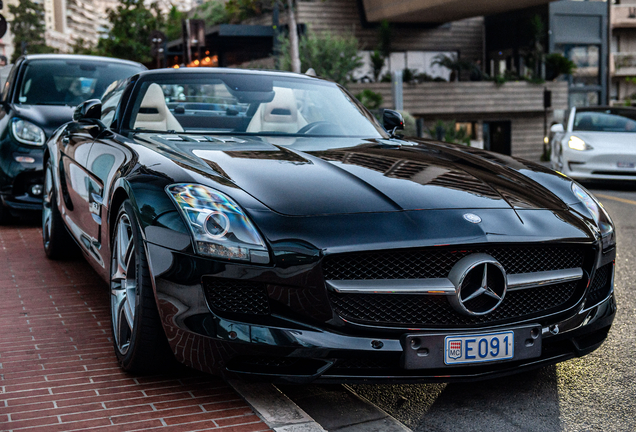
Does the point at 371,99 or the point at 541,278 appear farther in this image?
the point at 371,99

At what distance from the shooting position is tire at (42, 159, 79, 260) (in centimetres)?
563

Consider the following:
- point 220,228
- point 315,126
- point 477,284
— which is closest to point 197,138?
point 315,126

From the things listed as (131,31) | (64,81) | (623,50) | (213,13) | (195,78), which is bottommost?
(195,78)

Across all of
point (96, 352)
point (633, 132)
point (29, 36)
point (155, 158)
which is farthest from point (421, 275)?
point (29, 36)

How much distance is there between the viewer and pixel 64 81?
8.55m

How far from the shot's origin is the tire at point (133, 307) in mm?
3000

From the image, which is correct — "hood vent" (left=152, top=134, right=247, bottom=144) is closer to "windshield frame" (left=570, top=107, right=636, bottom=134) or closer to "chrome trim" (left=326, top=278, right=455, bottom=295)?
"chrome trim" (left=326, top=278, right=455, bottom=295)

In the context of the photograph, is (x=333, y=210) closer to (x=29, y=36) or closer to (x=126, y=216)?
(x=126, y=216)

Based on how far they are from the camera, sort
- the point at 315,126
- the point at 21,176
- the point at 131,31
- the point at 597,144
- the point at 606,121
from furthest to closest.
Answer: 1. the point at 131,31
2. the point at 606,121
3. the point at 597,144
4. the point at 21,176
5. the point at 315,126

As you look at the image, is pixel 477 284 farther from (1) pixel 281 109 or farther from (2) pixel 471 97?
(2) pixel 471 97

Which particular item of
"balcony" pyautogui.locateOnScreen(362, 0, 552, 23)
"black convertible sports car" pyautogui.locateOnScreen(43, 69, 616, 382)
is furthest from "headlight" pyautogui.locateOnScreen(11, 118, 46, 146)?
"balcony" pyautogui.locateOnScreen(362, 0, 552, 23)

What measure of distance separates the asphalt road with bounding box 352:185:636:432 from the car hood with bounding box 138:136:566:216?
2.57 feet

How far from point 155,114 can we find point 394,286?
2.24m

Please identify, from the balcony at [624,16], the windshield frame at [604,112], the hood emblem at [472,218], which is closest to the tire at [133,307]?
the hood emblem at [472,218]
